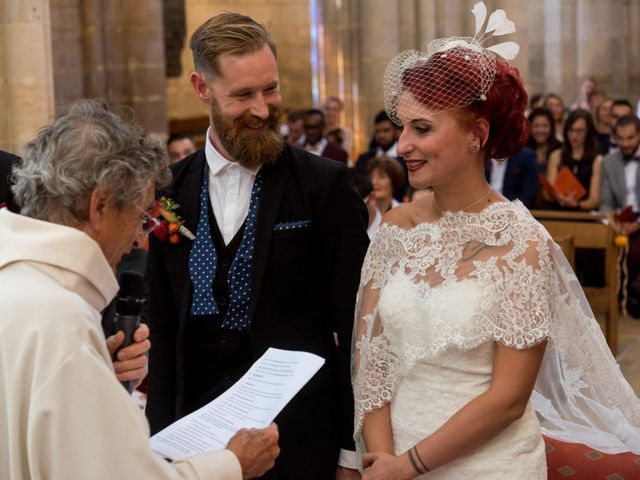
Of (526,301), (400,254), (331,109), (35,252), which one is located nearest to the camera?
(35,252)

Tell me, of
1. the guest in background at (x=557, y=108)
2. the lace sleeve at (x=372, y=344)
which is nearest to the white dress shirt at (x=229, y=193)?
the lace sleeve at (x=372, y=344)

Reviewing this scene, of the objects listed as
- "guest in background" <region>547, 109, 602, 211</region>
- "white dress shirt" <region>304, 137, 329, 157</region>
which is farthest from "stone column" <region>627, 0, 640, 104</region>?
"white dress shirt" <region>304, 137, 329, 157</region>

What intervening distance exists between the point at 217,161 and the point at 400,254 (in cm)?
61

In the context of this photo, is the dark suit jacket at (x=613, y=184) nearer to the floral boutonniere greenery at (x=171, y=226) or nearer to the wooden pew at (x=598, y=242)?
the wooden pew at (x=598, y=242)

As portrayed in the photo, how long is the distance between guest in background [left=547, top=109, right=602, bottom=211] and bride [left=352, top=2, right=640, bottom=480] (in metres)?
6.69

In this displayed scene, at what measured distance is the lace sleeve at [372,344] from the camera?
3.12 m

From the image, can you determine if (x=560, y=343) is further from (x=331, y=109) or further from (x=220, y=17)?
(x=331, y=109)

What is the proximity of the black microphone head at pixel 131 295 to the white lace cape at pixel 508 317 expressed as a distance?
0.81 metres

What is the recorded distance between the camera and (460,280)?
2.99m

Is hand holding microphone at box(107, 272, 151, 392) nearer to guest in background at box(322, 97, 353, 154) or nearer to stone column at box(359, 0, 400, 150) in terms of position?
guest in background at box(322, 97, 353, 154)

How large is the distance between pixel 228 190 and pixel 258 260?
0.27 metres

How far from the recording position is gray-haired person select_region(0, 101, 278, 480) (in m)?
2.01

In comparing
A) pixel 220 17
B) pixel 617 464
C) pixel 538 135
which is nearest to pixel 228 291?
pixel 220 17

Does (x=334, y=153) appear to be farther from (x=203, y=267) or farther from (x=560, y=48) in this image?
(x=203, y=267)
